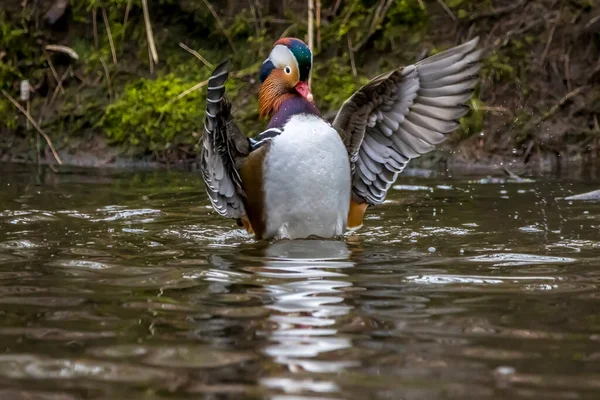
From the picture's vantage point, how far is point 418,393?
235cm

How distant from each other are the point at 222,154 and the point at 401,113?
1077 millimetres

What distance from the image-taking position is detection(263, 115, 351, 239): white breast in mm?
4914

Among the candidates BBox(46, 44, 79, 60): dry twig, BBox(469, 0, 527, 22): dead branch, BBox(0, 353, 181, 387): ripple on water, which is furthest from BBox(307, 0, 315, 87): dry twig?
BBox(0, 353, 181, 387): ripple on water

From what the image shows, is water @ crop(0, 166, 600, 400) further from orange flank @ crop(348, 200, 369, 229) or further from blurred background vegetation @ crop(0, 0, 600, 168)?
blurred background vegetation @ crop(0, 0, 600, 168)

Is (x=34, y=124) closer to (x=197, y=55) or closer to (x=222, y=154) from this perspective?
(x=197, y=55)

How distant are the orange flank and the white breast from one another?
31 cm

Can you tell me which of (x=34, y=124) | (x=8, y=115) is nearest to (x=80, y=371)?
(x=34, y=124)

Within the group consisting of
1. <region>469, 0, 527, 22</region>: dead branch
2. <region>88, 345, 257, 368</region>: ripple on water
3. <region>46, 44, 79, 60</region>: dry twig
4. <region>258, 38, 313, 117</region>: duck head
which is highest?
<region>469, 0, 527, 22</region>: dead branch

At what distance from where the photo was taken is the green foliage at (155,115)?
30.2ft

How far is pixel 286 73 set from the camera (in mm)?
5305

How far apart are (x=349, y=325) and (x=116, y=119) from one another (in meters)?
6.79

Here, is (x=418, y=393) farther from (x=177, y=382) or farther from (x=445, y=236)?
(x=445, y=236)

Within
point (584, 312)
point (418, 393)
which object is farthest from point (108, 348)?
point (584, 312)

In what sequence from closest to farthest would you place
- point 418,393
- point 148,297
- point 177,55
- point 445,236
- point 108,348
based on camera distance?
point 418,393, point 108,348, point 148,297, point 445,236, point 177,55
